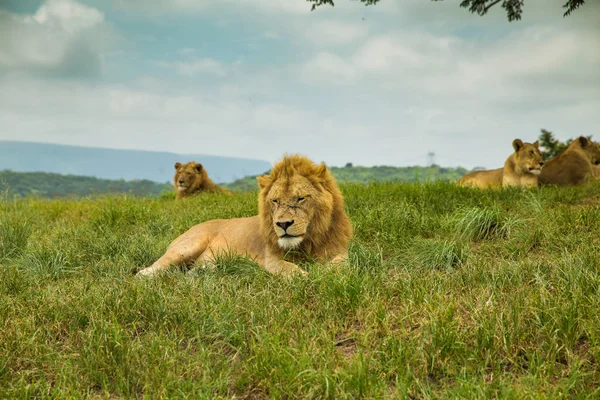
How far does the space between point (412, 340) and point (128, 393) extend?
1709 millimetres

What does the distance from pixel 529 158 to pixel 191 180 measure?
25.0ft

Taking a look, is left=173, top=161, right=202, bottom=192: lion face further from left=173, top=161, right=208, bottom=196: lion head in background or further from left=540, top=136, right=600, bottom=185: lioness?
left=540, top=136, right=600, bottom=185: lioness

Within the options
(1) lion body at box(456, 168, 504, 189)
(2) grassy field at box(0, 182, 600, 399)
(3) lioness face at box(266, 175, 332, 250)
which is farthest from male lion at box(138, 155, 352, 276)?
(1) lion body at box(456, 168, 504, 189)

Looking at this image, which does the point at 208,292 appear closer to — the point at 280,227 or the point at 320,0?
the point at 280,227

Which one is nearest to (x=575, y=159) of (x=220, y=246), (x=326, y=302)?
(x=220, y=246)

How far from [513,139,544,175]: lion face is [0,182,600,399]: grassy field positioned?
615cm

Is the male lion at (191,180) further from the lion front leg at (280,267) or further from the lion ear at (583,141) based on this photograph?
the lion front leg at (280,267)

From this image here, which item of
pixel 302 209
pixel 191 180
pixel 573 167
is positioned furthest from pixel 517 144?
pixel 302 209

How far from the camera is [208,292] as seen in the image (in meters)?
4.95

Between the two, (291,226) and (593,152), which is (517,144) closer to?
(593,152)

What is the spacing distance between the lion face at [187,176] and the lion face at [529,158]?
7.28 meters

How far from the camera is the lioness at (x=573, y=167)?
12.7 metres

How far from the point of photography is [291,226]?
5.33m

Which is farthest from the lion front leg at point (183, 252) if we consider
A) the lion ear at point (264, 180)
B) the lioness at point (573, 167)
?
the lioness at point (573, 167)
